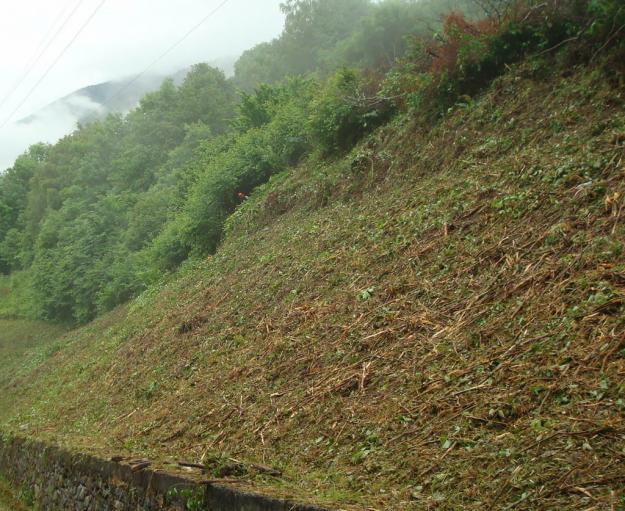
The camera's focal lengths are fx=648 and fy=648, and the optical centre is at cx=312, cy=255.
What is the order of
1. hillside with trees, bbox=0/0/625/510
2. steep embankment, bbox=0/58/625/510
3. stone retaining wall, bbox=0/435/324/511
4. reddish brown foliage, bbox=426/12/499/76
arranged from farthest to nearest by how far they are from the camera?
reddish brown foliage, bbox=426/12/499/76 → stone retaining wall, bbox=0/435/324/511 → hillside with trees, bbox=0/0/625/510 → steep embankment, bbox=0/58/625/510

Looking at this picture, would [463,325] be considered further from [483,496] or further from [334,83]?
[334,83]

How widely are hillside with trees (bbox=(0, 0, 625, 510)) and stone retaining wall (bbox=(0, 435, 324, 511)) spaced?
0.73 feet

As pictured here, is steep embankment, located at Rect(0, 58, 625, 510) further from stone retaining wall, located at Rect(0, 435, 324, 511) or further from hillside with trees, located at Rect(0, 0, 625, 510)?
stone retaining wall, located at Rect(0, 435, 324, 511)

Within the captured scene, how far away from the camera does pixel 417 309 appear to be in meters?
6.18

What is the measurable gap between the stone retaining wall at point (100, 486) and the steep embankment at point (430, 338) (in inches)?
10.3

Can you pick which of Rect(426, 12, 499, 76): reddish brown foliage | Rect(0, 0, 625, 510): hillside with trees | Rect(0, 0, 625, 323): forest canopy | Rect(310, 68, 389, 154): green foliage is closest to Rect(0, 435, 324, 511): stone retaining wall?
Rect(0, 0, 625, 510): hillside with trees

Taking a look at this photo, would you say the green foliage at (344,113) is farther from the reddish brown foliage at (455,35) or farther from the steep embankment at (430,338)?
the reddish brown foliage at (455,35)

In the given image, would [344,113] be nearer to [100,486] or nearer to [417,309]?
[417,309]

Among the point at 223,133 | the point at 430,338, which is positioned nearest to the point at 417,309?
the point at 430,338

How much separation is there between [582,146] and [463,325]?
2749 millimetres

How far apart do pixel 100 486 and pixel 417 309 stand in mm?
4096

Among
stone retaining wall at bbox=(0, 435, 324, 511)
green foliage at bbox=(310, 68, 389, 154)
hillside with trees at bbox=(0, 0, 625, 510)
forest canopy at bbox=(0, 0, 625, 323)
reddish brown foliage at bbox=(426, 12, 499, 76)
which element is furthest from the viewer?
green foliage at bbox=(310, 68, 389, 154)

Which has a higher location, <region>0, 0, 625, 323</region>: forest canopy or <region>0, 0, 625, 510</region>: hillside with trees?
<region>0, 0, 625, 323</region>: forest canopy

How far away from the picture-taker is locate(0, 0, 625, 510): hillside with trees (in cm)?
396
